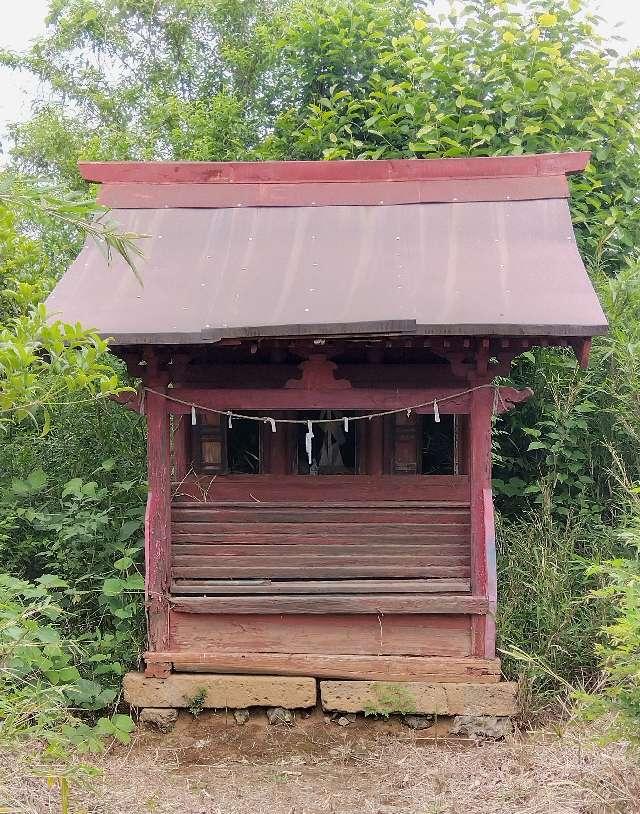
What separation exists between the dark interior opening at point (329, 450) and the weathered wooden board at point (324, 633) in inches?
85.8

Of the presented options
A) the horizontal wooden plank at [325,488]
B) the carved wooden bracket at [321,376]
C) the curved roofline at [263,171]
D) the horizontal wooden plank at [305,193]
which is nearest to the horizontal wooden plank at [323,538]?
the horizontal wooden plank at [325,488]

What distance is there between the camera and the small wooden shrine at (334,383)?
5.89 meters

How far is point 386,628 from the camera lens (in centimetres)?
632

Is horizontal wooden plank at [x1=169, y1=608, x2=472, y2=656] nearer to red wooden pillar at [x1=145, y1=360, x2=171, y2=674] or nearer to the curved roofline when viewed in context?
red wooden pillar at [x1=145, y1=360, x2=171, y2=674]

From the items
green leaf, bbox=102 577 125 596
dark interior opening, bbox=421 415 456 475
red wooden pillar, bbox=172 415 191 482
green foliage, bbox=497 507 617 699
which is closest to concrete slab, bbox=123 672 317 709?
green leaf, bbox=102 577 125 596

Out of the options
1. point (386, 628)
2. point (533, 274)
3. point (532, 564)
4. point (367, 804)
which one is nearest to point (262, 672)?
point (386, 628)

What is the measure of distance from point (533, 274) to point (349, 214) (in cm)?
179

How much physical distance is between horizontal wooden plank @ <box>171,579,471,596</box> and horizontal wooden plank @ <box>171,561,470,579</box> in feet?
0.18

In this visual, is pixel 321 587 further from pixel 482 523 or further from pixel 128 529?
pixel 128 529

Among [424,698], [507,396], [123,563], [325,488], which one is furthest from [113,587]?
[507,396]

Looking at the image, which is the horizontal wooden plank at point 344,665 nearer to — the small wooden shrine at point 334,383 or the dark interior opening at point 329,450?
the small wooden shrine at point 334,383

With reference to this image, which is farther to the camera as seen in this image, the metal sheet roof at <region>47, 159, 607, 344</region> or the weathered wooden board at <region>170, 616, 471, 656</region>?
the weathered wooden board at <region>170, 616, 471, 656</region>

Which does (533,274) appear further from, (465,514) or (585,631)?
(585,631)

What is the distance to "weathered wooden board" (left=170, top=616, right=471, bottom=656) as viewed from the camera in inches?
247
